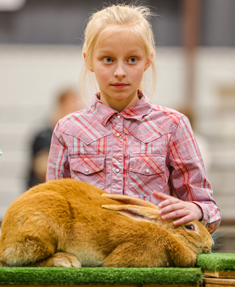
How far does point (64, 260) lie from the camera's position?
123 cm

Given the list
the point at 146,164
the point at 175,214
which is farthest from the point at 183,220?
the point at 146,164

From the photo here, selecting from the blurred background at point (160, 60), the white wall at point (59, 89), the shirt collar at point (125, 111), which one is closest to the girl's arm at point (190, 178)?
the shirt collar at point (125, 111)

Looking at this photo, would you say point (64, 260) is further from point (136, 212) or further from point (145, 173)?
point (145, 173)

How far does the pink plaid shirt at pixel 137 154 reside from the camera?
59.9 inches

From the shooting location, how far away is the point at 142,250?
1261 mm

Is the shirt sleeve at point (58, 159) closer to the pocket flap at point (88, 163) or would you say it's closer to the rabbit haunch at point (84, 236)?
the pocket flap at point (88, 163)

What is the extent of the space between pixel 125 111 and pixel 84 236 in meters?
0.50

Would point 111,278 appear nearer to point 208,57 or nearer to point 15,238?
point 15,238

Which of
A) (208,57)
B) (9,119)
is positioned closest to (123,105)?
(9,119)

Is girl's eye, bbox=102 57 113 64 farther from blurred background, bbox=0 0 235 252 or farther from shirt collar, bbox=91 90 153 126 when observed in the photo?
blurred background, bbox=0 0 235 252

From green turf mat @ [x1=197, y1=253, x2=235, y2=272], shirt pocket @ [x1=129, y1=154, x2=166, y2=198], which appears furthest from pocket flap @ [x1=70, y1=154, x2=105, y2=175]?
green turf mat @ [x1=197, y1=253, x2=235, y2=272]

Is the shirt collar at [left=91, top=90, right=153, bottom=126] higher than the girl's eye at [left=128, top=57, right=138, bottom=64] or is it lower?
lower

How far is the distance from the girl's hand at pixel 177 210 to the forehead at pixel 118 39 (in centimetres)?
47

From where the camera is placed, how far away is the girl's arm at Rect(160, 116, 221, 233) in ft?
4.79
